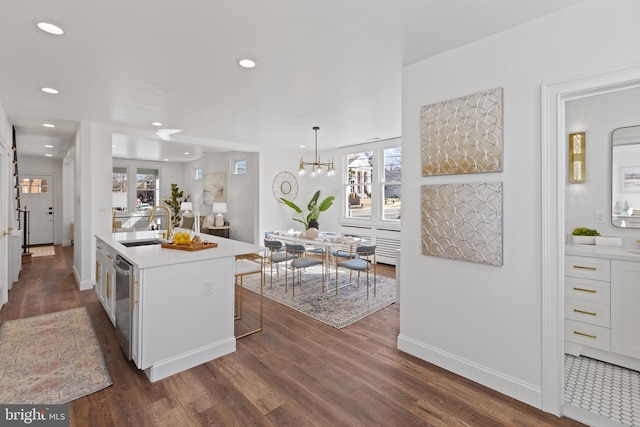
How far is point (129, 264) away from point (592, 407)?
3.36 metres

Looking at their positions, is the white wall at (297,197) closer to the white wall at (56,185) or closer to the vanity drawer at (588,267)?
the vanity drawer at (588,267)

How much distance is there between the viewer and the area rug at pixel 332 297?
3627mm

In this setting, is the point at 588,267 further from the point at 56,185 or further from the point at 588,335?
the point at 56,185

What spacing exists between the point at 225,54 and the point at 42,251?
26.8ft

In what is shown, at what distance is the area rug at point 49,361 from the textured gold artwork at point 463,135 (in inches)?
117

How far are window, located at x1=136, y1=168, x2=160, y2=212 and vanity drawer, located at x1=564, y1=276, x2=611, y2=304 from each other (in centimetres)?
1039

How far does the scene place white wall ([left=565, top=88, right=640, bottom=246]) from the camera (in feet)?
9.18

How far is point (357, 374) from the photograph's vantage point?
7.91 feet

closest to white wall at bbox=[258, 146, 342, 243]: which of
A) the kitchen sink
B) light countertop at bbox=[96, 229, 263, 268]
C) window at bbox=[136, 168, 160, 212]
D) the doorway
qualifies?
the kitchen sink

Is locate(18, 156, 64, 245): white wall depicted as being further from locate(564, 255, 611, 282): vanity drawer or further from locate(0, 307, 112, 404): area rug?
locate(564, 255, 611, 282): vanity drawer

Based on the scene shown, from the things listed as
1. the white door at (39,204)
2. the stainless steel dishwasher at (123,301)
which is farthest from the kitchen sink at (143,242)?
the white door at (39,204)

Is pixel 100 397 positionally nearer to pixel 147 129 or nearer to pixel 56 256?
pixel 147 129

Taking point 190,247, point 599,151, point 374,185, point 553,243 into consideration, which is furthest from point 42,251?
point 599,151

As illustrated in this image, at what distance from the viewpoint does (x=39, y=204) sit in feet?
27.4
